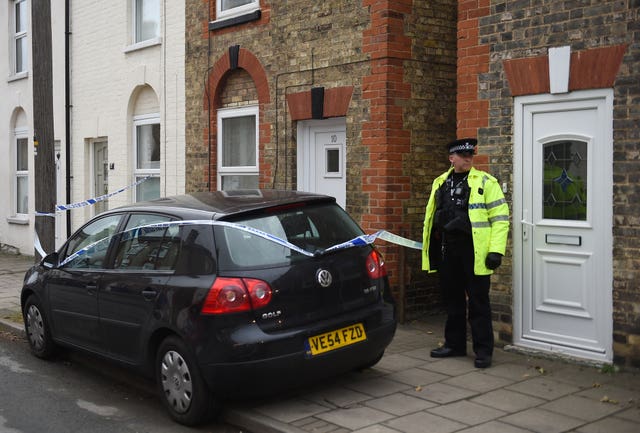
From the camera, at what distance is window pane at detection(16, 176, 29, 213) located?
721 inches

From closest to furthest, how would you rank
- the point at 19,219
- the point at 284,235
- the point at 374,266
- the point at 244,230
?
the point at 244,230
the point at 284,235
the point at 374,266
the point at 19,219

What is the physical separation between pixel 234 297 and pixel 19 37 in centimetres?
1507

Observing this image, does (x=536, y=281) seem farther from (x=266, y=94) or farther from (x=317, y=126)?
(x=266, y=94)

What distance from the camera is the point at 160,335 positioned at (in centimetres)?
610

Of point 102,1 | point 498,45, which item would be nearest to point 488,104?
point 498,45

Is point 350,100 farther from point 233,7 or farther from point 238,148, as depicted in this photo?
point 233,7

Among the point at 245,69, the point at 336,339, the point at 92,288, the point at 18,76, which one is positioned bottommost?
the point at 336,339

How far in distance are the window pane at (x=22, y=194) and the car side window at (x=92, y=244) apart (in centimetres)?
1146

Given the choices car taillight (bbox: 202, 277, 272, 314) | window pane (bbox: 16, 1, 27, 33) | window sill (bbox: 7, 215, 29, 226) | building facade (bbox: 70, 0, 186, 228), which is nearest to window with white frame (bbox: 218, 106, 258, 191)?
building facade (bbox: 70, 0, 186, 228)

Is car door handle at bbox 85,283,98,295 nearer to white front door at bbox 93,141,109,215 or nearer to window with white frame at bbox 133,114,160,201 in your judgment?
window with white frame at bbox 133,114,160,201

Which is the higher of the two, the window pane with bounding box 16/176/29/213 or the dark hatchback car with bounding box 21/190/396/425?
the window pane with bounding box 16/176/29/213

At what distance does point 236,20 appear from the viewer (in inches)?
446

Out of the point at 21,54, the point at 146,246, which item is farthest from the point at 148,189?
the point at 146,246

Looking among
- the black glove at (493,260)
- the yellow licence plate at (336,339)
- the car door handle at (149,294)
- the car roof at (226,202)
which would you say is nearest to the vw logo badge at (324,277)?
the yellow licence plate at (336,339)
